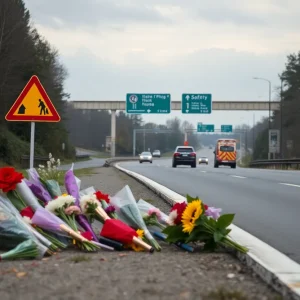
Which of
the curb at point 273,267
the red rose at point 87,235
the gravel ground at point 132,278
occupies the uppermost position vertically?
the red rose at point 87,235

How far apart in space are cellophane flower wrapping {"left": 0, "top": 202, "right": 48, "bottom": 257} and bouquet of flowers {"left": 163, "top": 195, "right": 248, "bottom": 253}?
160cm

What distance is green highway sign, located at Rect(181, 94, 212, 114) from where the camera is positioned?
206ft

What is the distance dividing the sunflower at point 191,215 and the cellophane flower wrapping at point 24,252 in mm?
1712

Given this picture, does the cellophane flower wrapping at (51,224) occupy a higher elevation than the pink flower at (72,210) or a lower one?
lower

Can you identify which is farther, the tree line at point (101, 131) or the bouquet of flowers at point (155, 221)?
the tree line at point (101, 131)

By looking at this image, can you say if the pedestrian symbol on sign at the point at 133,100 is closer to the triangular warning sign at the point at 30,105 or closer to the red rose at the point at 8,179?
the triangular warning sign at the point at 30,105

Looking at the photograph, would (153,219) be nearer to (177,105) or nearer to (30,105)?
(30,105)

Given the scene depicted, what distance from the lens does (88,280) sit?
591cm

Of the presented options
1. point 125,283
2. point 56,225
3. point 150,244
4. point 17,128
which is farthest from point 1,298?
point 17,128

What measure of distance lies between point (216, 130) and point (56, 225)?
94.8 m

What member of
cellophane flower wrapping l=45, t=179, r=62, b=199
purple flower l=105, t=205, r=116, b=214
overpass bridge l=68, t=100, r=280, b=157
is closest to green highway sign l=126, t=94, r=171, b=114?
overpass bridge l=68, t=100, r=280, b=157

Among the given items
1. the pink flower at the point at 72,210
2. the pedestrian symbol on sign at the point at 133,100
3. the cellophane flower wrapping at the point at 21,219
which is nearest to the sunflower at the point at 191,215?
the pink flower at the point at 72,210

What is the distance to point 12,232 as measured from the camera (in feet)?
24.7

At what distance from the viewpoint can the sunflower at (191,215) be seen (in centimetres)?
773
